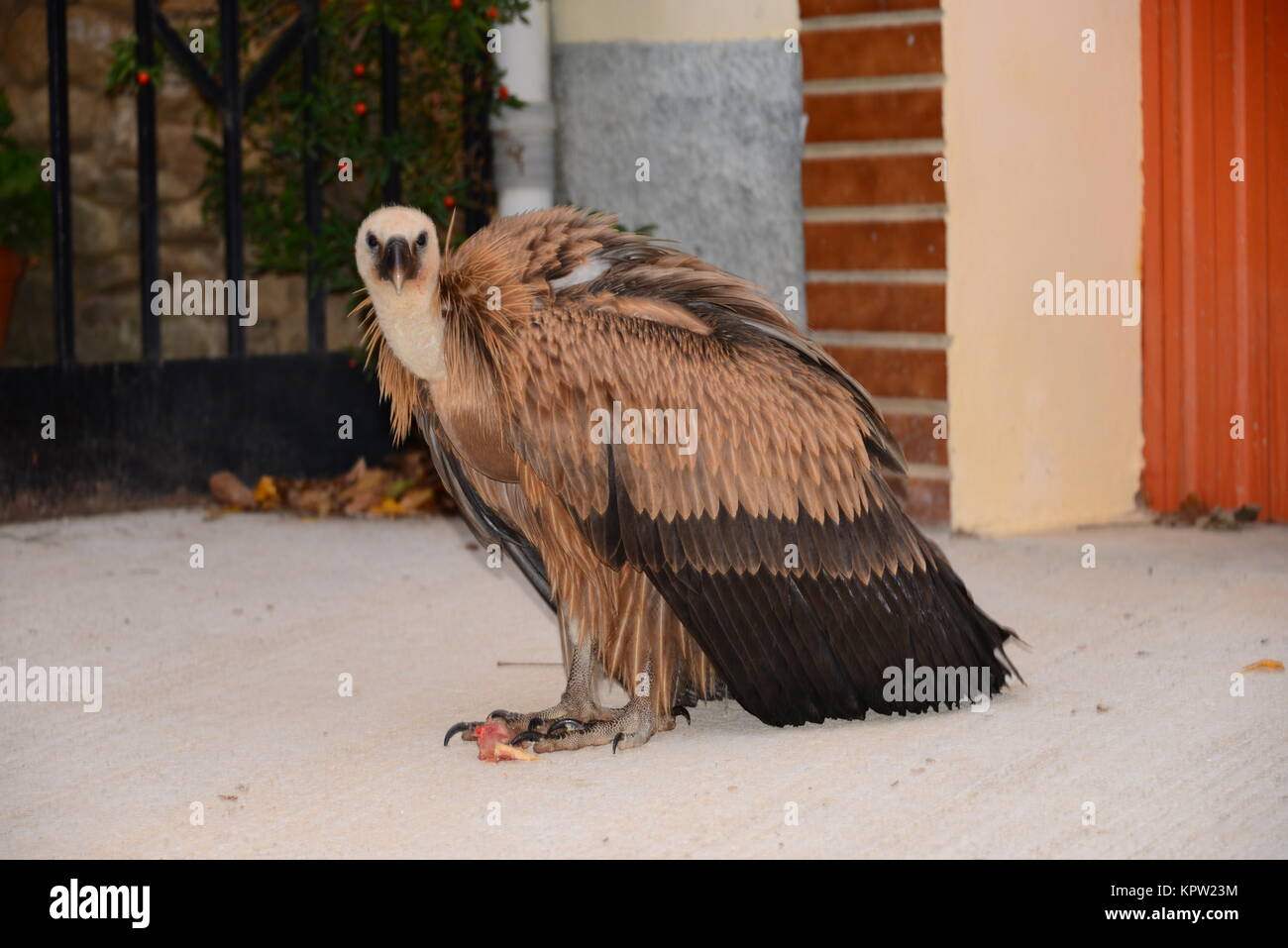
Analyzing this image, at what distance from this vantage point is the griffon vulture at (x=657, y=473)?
4262mm

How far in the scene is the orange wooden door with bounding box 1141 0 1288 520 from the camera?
695 centimetres

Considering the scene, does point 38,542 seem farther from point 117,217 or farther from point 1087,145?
point 1087,145

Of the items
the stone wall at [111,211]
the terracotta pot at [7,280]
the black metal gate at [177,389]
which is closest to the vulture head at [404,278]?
the black metal gate at [177,389]

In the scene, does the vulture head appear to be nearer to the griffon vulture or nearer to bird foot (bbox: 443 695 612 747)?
the griffon vulture

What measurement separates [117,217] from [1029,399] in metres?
4.85

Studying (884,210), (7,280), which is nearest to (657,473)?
(884,210)

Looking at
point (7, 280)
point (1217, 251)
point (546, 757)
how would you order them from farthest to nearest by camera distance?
point (7, 280), point (1217, 251), point (546, 757)

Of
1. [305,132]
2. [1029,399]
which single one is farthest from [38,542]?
[1029,399]

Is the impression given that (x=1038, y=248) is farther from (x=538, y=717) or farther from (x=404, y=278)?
(x=404, y=278)

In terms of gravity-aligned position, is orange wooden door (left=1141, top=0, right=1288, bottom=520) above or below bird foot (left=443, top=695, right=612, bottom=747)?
above

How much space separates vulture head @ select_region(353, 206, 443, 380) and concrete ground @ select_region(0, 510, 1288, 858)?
3.22 feet

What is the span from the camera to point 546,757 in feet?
14.5

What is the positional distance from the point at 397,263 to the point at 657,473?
0.76 metres

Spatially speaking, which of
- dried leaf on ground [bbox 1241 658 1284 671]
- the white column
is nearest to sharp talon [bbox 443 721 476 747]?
dried leaf on ground [bbox 1241 658 1284 671]
